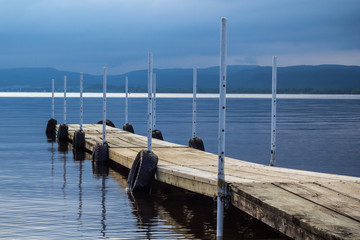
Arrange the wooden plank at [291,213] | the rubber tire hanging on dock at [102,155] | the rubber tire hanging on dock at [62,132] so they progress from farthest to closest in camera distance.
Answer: the rubber tire hanging on dock at [62,132] → the rubber tire hanging on dock at [102,155] → the wooden plank at [291,213]

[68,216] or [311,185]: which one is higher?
[311,185]

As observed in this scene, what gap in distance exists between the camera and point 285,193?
776 centimetres

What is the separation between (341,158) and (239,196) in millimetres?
12263

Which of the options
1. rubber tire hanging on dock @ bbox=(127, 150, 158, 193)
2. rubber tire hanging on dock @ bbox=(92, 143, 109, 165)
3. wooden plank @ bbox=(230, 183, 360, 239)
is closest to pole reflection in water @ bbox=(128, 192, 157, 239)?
rubber tire hanging on dock @ bbox=(127, 150, 158, 193)

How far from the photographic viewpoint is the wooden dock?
6.17 metres

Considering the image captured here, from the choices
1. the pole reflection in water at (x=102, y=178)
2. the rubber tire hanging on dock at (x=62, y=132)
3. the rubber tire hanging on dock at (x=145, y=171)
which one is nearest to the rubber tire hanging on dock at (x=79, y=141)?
the pole reflection in water at (x=102, y=178)

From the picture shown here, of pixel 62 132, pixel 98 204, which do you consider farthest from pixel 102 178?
pixel 62 132

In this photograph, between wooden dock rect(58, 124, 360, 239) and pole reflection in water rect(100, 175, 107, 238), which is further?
pole reflection in water rect(100, 175, 107, 238)

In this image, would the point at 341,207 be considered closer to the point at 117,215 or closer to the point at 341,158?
the point at 117,215

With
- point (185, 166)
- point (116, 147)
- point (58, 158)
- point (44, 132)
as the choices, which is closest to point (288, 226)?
point (185, 166)

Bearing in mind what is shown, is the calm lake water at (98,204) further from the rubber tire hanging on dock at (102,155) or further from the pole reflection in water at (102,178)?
the rubber tire hanging on dock at (102,155)

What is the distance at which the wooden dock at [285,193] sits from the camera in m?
6.17

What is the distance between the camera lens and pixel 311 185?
329 inches

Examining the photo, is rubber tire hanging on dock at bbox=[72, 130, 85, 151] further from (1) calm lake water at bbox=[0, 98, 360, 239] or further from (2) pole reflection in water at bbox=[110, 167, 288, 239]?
(2) pole reflection in water at bbox=[110, 167, 288, 239]
